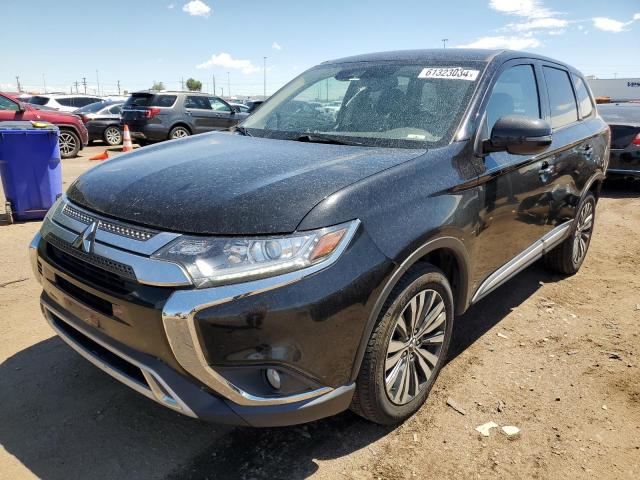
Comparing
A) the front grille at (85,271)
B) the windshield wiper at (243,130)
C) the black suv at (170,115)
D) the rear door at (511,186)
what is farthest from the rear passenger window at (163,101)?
the front grille at (85,271)

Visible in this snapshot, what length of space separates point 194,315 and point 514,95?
2577 millimetres

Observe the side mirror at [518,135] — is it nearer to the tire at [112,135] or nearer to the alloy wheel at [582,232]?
the alloy wheel at [582,232]

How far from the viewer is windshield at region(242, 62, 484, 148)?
2.77 m

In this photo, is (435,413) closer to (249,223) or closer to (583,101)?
(249,223)

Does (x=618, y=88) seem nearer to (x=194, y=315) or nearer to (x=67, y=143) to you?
(x=67, y=143)

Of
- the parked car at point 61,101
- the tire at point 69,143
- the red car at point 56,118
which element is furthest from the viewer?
the parked car at point 61,101

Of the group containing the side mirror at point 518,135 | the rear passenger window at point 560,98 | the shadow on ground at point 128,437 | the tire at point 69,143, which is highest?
the rear passenger window at point 560,98

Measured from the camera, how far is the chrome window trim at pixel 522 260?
3035 mm

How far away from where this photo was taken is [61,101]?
1975cm

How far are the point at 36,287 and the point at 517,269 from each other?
3.71 m

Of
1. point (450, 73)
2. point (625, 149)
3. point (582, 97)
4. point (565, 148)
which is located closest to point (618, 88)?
point (625, 149)

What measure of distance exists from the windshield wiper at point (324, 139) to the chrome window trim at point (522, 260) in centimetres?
115

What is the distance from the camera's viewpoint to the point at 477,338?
3498 millimetres

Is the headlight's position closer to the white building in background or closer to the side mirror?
the side mirror
